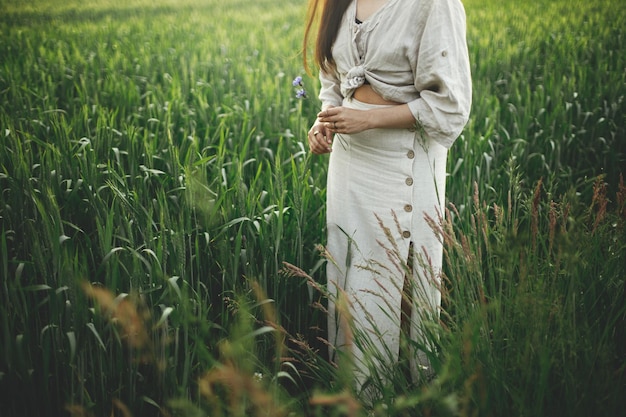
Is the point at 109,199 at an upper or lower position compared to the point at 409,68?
lower

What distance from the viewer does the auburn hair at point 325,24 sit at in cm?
172

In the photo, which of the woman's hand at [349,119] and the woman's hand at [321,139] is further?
the woman's hand at [321,139]

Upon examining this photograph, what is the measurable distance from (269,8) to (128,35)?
4442 mm

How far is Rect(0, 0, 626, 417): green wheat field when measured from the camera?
1.24 metres

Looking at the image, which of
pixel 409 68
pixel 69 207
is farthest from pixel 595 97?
pixel 69 207

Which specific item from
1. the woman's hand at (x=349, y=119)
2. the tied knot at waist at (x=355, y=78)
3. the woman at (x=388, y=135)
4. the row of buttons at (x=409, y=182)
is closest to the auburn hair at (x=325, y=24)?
the woman at (x=388, y=135)

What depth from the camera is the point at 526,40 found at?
6.27 m

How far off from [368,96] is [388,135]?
141mm

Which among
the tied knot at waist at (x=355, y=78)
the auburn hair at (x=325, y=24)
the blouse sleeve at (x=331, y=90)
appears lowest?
the blouse sleeve at (x=331, y=90)

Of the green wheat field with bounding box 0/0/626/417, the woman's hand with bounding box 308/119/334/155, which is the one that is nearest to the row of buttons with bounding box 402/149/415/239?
the green wheat field with bounding box 0/0/626/417

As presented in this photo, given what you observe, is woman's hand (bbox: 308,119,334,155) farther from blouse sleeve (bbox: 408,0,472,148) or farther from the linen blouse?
blouse sleeve (bbox: 408,0,472,148)

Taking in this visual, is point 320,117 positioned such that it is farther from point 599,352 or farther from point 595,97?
point 595,97

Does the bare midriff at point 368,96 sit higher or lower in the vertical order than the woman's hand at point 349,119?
higher

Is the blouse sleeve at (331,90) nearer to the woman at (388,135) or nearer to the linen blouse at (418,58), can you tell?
the woman at (388,135)
